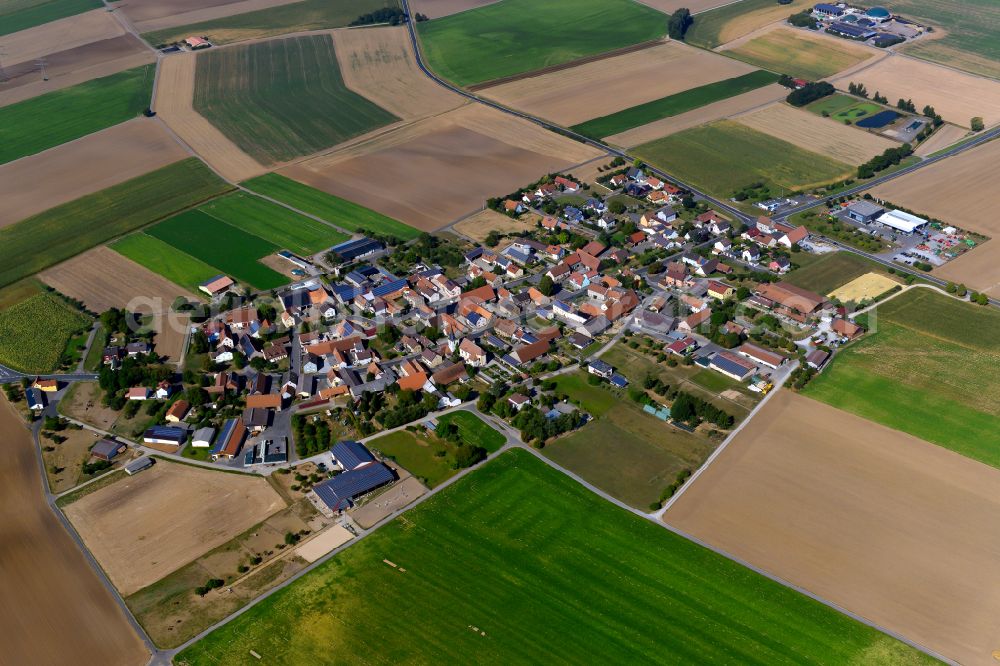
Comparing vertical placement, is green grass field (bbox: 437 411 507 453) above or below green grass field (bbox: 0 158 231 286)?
below

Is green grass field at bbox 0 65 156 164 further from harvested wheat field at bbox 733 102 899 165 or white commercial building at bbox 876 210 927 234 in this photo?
white commercial building at bbox 876 210 927 234

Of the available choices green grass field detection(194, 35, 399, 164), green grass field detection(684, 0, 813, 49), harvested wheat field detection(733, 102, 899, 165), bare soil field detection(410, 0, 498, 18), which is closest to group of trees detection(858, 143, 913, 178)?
harvested wheat field detection(733, 102, 899, 165)

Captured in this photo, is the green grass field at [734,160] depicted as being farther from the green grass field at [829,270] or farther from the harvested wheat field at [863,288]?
the harvested wheat field at [863,288]

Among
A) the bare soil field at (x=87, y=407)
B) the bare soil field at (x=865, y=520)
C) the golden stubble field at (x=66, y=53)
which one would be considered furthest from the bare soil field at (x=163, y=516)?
the golden stubble field at (x=66, y=53)

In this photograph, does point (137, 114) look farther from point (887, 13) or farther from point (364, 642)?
point (887, 13)

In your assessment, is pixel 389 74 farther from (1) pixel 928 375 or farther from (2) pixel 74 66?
(1) pixel 928 375

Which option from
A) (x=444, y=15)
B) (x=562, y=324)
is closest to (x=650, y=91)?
(x=444, y=15)
